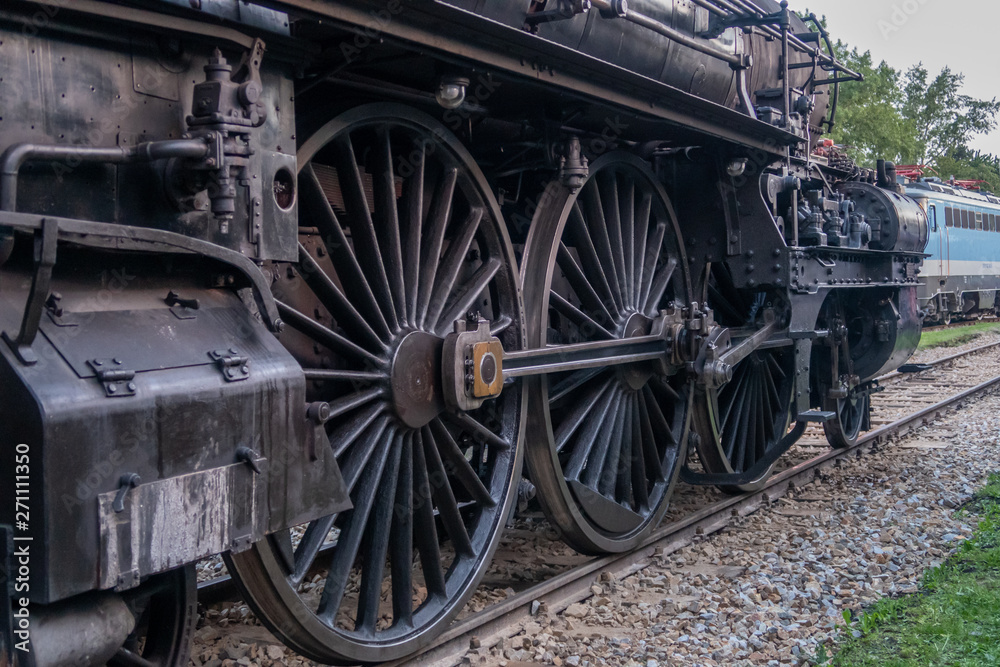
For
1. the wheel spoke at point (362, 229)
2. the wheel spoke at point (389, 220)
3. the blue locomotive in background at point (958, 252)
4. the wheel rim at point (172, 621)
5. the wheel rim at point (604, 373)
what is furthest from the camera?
the blue locomotive in background at point (958, 252)

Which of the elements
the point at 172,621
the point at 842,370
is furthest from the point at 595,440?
the point at 842,370

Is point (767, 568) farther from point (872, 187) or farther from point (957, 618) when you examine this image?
point (872, 187)

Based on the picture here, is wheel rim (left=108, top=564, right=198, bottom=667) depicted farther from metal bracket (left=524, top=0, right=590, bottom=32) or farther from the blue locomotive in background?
the blue locomotive in background

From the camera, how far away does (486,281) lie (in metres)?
4.39

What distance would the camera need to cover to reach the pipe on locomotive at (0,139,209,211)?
2.21 m

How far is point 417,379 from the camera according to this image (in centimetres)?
385

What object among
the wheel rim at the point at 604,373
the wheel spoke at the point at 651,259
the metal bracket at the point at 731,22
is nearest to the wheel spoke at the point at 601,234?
the wheel rim at the point at 604,373

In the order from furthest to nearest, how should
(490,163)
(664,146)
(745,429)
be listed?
(745,429), (664,146), (490,163)

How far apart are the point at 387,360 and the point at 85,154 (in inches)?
62.7

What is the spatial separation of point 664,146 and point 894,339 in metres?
3.66

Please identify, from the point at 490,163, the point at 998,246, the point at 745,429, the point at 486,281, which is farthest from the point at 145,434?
the point at 998,246

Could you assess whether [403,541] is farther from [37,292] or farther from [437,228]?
[37,292]

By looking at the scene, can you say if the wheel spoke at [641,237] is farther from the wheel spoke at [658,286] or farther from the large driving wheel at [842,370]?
the large driving wheel at [842,370]

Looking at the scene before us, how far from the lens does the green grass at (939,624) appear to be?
4.01 meters
